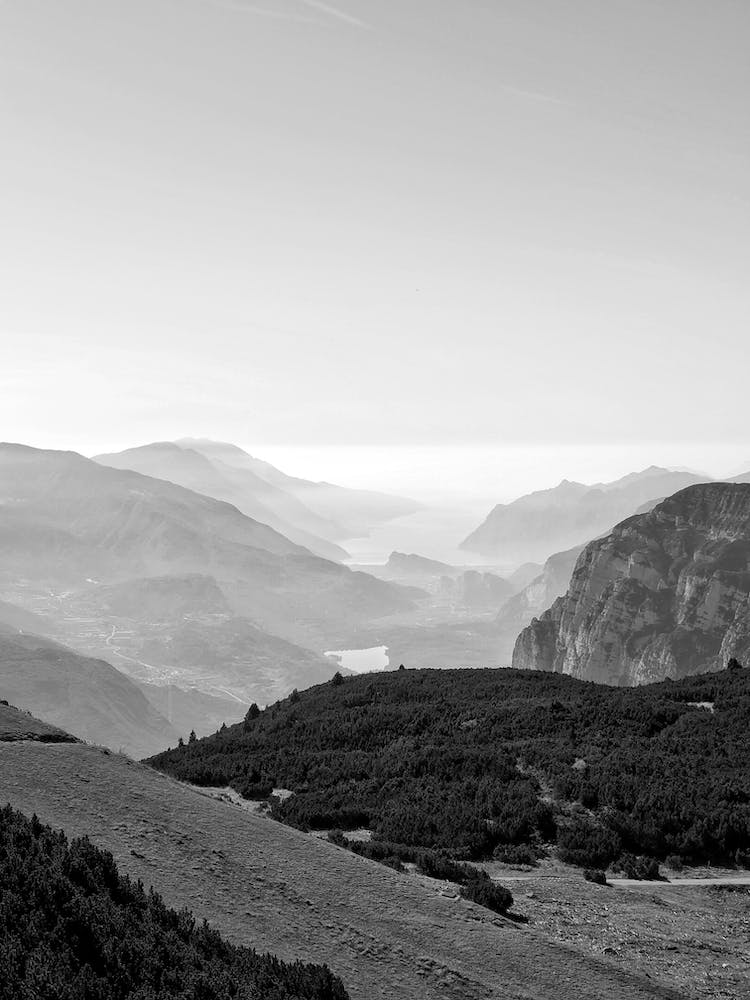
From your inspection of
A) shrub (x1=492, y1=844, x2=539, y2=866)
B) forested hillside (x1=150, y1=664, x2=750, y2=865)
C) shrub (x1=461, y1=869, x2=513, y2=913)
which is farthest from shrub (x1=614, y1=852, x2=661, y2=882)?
shrub (x1=461, y1=869, x2=513, y2=913)

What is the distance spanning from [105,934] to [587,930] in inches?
420

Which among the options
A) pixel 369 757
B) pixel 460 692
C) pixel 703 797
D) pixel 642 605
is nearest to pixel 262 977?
pixel 703 797

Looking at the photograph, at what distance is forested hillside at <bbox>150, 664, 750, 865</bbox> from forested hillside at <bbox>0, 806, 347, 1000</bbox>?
12.4 meters

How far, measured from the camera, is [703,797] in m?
27.4

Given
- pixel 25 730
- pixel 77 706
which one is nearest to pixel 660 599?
pixel 77 706

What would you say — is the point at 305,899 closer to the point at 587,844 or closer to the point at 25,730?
the point at 25,730

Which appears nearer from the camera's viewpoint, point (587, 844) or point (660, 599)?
point (587, 844)

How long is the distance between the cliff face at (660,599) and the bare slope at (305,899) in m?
133

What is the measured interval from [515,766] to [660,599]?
477 feet

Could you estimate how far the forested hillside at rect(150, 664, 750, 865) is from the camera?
25250 mm

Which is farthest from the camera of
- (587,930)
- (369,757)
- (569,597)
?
(569,597)

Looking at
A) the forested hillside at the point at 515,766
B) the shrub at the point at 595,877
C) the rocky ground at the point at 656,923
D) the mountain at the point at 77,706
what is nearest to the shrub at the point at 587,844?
the forested hillside at the point at 515,766

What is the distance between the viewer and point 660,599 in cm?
16712

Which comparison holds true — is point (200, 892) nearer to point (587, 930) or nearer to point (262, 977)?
point (262, 977)
